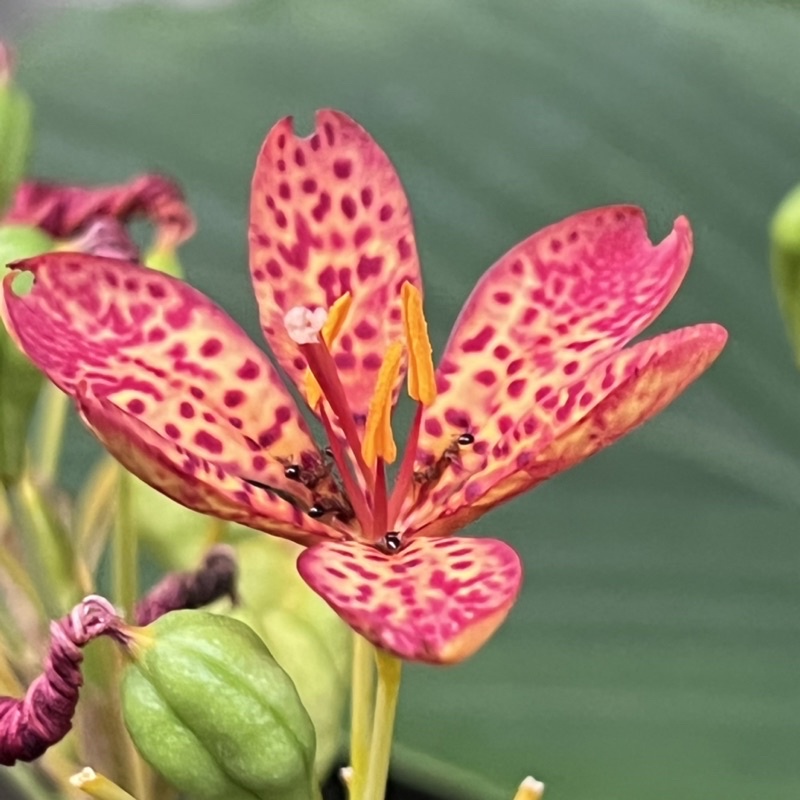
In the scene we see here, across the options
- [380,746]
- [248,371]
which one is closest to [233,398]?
[248,371]

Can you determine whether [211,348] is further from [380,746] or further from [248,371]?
[380,746]

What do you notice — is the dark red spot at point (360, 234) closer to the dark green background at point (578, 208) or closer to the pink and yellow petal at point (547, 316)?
the pink and yellow petal at point (547, 316)

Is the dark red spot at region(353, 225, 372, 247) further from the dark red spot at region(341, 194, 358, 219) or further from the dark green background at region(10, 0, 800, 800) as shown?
the dark green background at region(10, 0, 800, 800)

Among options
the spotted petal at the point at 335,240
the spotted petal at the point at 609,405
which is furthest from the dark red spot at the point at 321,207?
the spotted petal at the point at 609,405

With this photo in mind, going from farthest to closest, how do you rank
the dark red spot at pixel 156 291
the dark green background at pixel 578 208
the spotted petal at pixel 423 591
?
1. the dark green background at pixel 578 208
2. the dark red spot at pixel 156 291
3. the spotted petal at pixel 423 591

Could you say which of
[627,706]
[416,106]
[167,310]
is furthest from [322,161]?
[416,106]

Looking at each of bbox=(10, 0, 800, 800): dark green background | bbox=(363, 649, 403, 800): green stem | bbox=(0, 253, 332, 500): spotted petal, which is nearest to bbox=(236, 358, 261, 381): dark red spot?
bbox=(0, 253, 332, 500): spotted petal

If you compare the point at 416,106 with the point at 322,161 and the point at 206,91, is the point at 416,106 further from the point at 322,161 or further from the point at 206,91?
the point at 322,161
